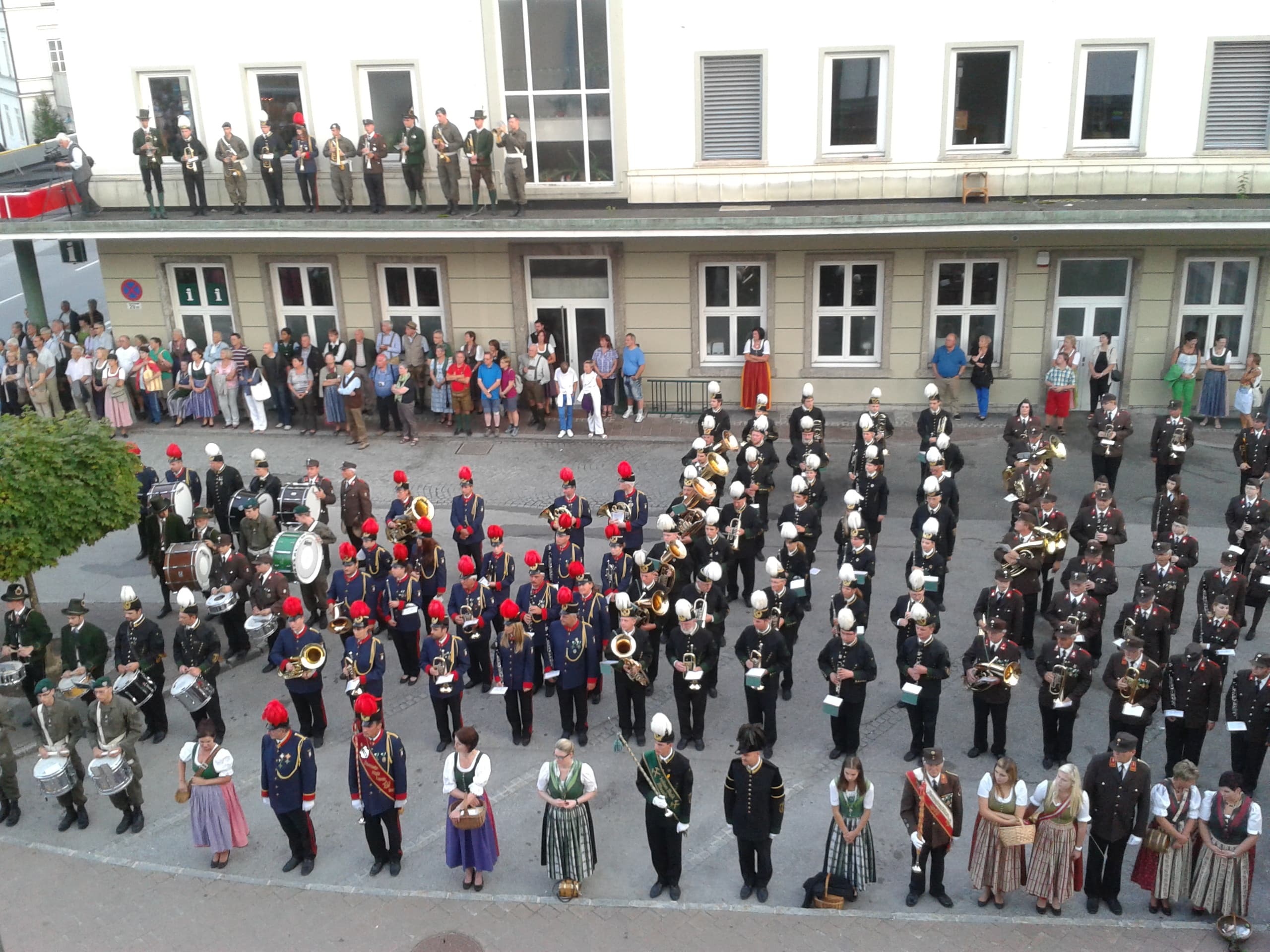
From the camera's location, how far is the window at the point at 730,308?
68.0 ft

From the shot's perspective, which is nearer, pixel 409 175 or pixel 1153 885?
pixel 1153 885

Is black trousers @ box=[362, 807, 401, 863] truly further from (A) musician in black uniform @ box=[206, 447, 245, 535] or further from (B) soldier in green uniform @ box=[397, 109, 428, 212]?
(B) soldier in green uniform @ box=[397, 109, 428, 212]

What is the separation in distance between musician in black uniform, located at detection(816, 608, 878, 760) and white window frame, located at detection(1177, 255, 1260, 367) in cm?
1173

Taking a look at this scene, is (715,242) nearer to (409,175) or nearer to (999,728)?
(409,175)

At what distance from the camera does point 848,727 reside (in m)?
11.2

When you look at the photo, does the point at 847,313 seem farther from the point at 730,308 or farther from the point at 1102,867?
the point at 1102,867

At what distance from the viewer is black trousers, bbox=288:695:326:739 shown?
11.9 meters

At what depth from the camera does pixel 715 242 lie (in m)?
20.3

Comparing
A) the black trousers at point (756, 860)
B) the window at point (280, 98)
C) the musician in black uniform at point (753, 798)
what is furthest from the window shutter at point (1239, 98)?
the black trousers at point (756, 860)

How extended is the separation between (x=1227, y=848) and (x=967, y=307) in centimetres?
1295

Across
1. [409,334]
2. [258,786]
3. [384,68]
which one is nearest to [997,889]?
[258,786]

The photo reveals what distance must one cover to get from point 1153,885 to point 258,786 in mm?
7877

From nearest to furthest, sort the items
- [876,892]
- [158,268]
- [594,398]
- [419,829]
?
1. [876,892]
2. [419,829]
3. [594,398]
4. [158,268]

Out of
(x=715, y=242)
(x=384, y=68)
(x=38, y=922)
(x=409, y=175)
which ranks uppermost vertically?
(x=384, y=68)
